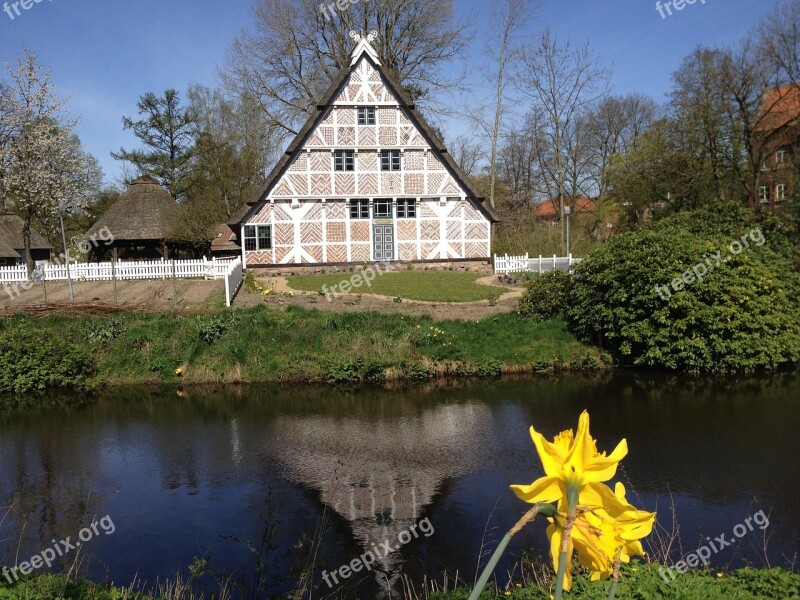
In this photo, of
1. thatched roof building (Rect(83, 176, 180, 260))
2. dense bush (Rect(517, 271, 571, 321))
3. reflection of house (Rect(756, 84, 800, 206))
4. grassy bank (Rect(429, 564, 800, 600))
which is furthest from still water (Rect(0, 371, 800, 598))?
thatched roof building (Rect(83, 176, 180, 260))

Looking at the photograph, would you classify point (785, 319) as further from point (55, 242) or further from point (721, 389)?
point (55, 242)

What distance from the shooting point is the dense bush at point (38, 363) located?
1789 centimetres

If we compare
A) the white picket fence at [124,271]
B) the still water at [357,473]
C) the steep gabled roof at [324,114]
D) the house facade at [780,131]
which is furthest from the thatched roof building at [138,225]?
the house facade at [780,131]

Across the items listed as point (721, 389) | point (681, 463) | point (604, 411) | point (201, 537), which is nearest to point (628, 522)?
point (201, 537)

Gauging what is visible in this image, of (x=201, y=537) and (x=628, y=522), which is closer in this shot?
(x=628, y=522)

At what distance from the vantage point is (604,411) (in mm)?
14383

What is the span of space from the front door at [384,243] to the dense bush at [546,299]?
11.9 metres

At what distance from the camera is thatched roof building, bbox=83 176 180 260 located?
119ft

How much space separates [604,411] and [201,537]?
→ 365 inches

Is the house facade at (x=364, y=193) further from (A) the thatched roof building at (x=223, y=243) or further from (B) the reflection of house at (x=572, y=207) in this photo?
(B) the reflection of house at (x=572, y=207)

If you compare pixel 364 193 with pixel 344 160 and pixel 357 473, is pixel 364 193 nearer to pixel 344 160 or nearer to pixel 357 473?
pixel 344 160

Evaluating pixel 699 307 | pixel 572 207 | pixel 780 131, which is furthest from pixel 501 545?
pixel 572 207

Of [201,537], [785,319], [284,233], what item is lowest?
[201,537]

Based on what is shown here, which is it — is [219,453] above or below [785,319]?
below
